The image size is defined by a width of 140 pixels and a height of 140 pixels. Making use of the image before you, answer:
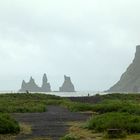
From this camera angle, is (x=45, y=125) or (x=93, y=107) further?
(x=93, y=107)

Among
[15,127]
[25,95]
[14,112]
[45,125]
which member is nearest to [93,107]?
[14,112]

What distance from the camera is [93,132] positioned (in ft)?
81.4

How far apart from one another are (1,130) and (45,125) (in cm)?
498

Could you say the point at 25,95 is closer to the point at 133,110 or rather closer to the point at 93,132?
the point at 133,110

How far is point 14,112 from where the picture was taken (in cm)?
4347

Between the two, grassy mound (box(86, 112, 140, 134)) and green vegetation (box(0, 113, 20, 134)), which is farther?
green vegetation (box(0, 113, 20, 134))

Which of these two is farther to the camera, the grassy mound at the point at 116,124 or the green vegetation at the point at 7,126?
the green vegetation at the point at 7,126

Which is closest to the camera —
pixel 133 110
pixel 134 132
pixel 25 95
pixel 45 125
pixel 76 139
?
pixel 76 139

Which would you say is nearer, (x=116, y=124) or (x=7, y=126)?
(x=116, y=124)

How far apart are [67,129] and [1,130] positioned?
377 centimetres

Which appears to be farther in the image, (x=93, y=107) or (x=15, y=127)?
(x=93, y=107)

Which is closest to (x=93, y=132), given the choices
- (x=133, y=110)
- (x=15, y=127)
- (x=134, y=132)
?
(x=134, y=132)

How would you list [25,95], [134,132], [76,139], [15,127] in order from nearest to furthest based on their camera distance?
[76,139] < [134,132] < [15,127] < [25,95]

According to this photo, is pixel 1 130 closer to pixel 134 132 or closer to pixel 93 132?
pixel 93 132
